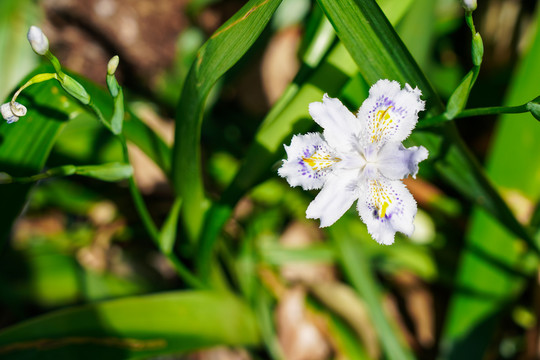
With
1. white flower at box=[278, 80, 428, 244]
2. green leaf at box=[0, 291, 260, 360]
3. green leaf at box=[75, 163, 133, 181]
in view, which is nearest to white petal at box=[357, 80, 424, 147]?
white flower at box=[278, 80, 428, 244]

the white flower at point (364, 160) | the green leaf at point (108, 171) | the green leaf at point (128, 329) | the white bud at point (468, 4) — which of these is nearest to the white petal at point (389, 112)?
the white flower at point (364, 160)

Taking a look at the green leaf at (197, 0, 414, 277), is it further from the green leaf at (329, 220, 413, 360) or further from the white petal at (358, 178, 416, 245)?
the green leaf at (329, 220, 413, 360)

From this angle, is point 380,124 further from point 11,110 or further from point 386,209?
point 11,110

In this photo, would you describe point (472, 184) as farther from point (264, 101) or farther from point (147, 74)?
point (147, 74)

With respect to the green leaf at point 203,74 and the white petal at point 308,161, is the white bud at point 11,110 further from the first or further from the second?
the white petal at point 308,161

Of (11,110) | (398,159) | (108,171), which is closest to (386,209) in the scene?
(398,159)

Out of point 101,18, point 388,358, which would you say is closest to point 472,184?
point 388,358
